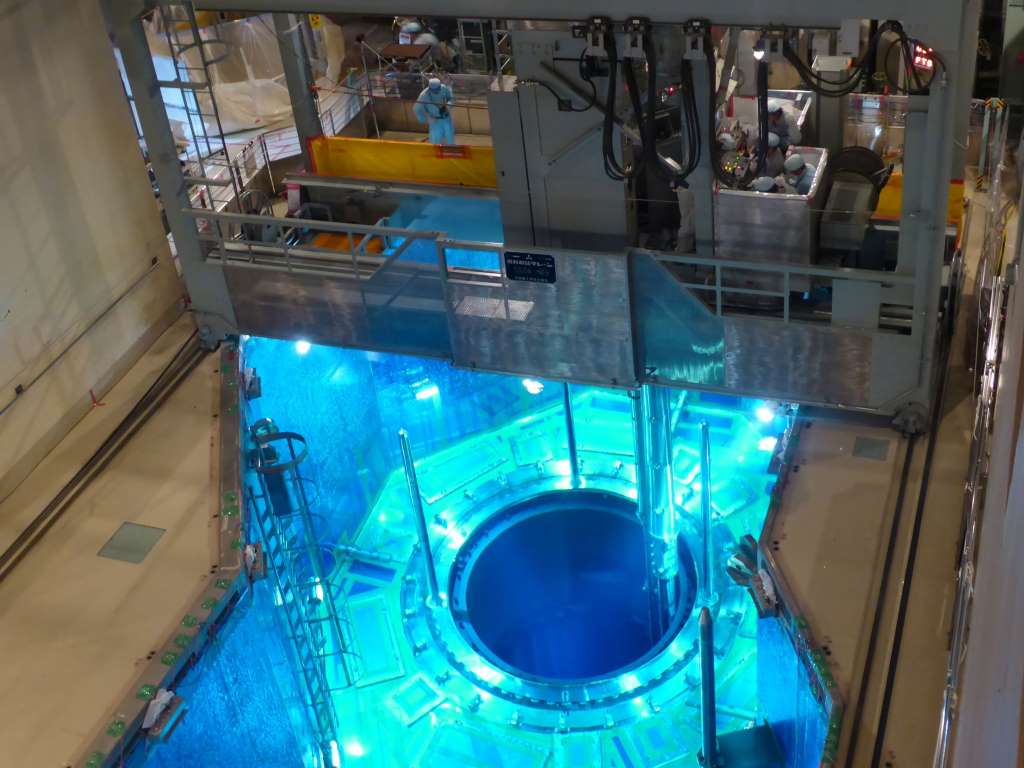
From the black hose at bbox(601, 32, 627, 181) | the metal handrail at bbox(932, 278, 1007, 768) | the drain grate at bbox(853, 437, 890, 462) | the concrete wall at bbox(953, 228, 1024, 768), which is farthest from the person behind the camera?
the drain grate at bbox(853, 437, 890, 462)

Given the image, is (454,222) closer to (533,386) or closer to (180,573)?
(533,386)

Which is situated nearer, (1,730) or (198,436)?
(1,730)

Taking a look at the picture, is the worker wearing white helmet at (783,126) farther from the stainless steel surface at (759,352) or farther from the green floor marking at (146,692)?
the green floor marking at (146,692)

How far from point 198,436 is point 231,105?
7.60m

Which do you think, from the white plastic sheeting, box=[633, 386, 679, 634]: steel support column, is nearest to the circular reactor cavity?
box=[633, 386, 679, 634]: steel support column

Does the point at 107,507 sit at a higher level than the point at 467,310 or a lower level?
lower

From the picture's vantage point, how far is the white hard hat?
8.09 metres

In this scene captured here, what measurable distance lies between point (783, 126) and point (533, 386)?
405 cm

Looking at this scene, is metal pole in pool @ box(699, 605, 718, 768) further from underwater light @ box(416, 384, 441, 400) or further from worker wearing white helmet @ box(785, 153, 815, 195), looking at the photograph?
underwater light @ box(416, 384, 441, 400)

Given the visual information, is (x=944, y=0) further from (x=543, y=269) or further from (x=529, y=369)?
(x=529, y=369)

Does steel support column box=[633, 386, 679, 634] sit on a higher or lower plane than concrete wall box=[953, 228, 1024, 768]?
lower

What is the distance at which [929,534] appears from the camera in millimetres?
7574

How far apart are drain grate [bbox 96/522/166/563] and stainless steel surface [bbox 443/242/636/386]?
2588mm

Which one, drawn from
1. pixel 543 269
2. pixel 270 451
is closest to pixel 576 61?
pixel 543 269
